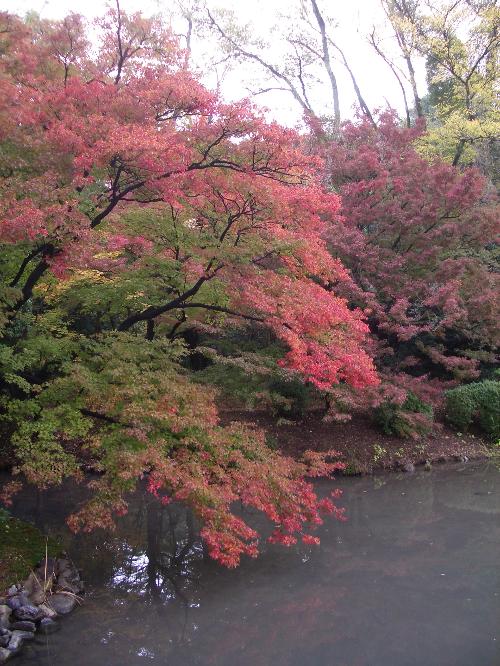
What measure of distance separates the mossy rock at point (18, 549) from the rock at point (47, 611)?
0.42 meters

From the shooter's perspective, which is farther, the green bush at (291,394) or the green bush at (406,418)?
the green bush at (406,418)

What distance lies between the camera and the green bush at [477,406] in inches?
517

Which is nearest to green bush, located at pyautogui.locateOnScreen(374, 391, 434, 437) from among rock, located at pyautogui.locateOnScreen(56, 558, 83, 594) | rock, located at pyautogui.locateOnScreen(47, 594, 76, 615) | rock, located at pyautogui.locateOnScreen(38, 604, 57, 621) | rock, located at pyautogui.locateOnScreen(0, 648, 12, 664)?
rock, located at pyautogui.locateOnScreen(56, 558, 83, 594)

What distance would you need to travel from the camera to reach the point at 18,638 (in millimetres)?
5371

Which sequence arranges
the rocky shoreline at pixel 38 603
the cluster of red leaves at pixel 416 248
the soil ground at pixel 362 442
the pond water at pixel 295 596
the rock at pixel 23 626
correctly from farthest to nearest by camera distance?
the cluster of red leaves at pixel 416 248, the soil ground at pixel 362 442, the rock at pixel 23 626, the rocky shoreline at pixel 38 603, the pond water at pixel 295 596

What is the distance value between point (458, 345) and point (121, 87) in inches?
423

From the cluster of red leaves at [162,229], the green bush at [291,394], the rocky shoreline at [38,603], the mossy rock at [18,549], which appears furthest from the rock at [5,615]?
the green bush at [291,394]

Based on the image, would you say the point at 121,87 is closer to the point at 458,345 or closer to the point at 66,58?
the point at 66,58

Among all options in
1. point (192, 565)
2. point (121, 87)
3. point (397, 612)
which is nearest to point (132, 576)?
point (192, 565)

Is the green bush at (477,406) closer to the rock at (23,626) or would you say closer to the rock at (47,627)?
the rock at (47,627)

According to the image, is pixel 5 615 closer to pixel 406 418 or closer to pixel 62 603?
pixel 62 603

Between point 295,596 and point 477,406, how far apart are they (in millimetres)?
8517

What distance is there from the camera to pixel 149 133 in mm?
6363

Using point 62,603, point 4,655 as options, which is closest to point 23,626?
point 4,655
